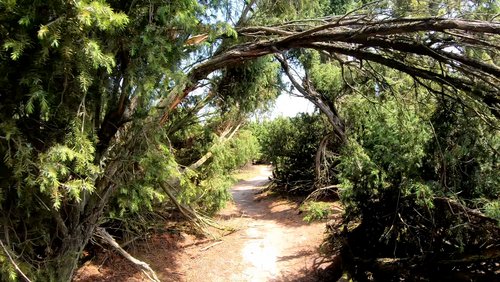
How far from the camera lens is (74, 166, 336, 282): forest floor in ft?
24.2

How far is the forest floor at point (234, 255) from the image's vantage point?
24.2 feet

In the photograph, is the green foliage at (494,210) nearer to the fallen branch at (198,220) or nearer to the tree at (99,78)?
the tree at (99,78)

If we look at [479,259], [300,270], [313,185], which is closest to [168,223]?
[300,270]

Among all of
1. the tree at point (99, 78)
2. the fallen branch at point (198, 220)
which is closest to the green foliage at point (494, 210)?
the tree at point (99, 78)

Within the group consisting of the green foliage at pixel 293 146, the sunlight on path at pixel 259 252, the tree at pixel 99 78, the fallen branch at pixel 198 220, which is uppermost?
the tree at pixel 99 78

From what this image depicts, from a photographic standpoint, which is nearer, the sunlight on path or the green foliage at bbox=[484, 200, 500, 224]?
the green foliage at bbox=[484, 200, 500, 224]

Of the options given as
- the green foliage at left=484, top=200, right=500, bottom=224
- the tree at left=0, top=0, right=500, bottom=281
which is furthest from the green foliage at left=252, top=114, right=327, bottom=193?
the tree at left=0, top=0, right=500, bottom=281

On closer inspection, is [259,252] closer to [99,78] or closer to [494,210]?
[494,210]

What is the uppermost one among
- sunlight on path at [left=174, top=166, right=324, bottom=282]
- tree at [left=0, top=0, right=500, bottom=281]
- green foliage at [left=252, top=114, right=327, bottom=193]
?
tree at [left=0, top=0, right=500, bottom=281]

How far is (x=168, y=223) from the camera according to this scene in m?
10.1

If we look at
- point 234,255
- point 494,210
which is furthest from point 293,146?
point 494,210

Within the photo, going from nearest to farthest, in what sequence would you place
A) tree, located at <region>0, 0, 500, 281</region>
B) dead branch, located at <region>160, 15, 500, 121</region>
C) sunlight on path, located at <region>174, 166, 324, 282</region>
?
tree, located at <region>0, 0, 500, 281</region> → dead branch, located at <region>160, 15, 500, 121</region> → sunlight on path, located at <region>174, 166, 324, 282</region>

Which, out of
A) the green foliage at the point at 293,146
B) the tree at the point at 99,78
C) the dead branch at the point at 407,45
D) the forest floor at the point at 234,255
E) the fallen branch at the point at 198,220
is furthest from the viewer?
the green foliage at the point at 293,146

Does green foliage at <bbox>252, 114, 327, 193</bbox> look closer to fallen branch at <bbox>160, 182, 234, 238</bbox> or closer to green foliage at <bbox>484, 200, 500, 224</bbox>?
fallen branch at <bbox>160, 182, 234, 238</bbox>
